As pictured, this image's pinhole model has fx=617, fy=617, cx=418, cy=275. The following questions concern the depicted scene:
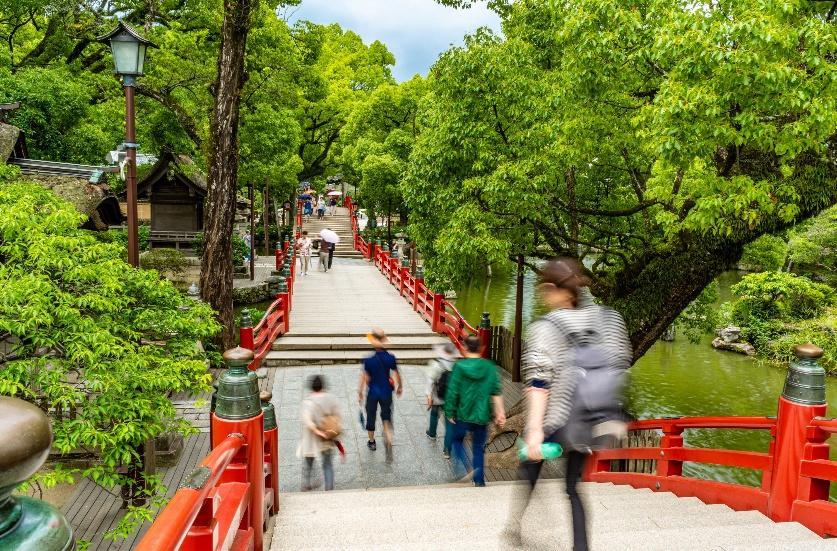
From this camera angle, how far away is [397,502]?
6055 mm

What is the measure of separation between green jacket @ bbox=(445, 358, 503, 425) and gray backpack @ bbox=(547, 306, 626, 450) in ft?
8.99

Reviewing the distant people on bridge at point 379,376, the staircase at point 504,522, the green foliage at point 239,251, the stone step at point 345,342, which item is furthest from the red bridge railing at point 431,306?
the green foliage at point 239,251

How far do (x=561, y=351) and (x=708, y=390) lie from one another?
660 inches

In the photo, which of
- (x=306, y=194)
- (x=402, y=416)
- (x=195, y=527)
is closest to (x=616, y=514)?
(x=195, y=527)

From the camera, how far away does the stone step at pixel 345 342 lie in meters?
14.7

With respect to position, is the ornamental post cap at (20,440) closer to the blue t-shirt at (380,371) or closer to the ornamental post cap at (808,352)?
the ornamental post cap at (808,352)

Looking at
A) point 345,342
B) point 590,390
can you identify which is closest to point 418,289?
point 345,342

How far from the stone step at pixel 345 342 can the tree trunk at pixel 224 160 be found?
1.45 metres

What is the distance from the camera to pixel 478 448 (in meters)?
6.95

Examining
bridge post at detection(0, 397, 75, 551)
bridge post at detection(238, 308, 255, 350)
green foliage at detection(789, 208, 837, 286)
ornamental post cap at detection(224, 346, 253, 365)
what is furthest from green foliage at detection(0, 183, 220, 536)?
green foliage at detection(789, 208, 837, 286)

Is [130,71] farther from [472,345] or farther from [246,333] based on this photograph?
[246,333]

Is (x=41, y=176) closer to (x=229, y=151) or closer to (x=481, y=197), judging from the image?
(x=229, y=151)

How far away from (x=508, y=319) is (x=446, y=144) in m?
15.7

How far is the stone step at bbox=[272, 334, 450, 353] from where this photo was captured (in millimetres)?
14727
